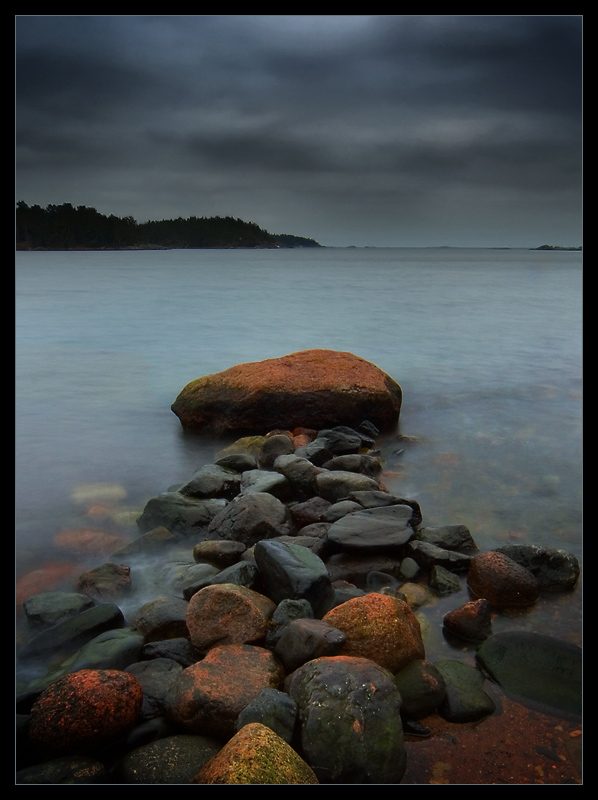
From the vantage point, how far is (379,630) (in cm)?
290

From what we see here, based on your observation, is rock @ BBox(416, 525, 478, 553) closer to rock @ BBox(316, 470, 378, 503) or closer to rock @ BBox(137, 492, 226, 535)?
rock @ BBox(316, 470, 378, 503)

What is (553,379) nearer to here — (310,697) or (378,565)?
(378,565)

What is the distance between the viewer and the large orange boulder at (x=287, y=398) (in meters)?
6.82

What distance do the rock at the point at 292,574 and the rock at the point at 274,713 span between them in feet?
2.77

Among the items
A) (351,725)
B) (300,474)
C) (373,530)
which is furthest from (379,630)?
(300,474)

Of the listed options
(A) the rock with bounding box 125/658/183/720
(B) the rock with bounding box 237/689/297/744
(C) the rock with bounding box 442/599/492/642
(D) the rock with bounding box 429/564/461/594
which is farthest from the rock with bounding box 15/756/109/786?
(D) the rock with bounding box 429/564/461/594

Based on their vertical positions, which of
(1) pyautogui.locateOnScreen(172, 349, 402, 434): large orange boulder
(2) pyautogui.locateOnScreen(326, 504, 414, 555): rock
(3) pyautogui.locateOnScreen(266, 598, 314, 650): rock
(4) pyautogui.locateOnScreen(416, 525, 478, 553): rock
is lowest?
(3) pyautogui.locateOnScreen(266, 598, 314, 650): rock

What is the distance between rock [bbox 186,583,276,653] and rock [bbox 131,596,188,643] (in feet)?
0.51

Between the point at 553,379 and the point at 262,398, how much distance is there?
5.14 metres

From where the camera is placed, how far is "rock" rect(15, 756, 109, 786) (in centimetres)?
230

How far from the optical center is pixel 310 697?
8.06ft

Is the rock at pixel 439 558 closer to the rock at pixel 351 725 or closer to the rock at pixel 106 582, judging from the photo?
the rock at pixel 351 725

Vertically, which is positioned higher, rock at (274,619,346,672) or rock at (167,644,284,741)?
rock at (274,619,346,672)

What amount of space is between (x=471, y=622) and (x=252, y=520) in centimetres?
161
